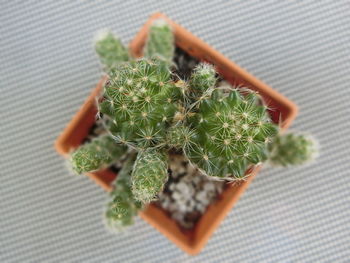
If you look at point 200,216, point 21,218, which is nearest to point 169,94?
point 200,216

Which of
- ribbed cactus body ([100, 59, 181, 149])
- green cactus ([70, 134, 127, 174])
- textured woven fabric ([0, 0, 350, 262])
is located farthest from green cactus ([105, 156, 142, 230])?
textured woven fabric ([0, 0, 350, 262])

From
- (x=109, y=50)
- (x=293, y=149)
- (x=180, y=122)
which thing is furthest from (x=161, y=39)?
(x=293, y=149)

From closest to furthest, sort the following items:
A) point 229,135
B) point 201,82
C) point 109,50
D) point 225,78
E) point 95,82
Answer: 1. point 229,135
2. point 201,82
3. point 109,50
4. point 225,78
5. point 95,82

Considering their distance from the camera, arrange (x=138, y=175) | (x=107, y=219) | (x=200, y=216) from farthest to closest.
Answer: (x=200, y=216) < (x=107, y=219) < (x=138, y=175)

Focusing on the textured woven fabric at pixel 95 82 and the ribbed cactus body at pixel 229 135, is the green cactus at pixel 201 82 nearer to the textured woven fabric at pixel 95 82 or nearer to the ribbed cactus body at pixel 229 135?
the ribbed cactus body at pixel 229 135

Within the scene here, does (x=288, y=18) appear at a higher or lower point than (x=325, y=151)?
higher

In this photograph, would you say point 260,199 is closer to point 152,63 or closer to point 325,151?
point 325,151

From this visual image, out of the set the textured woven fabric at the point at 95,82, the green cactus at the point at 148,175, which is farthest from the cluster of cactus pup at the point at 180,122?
the textured woven fabric at the point at 95,82

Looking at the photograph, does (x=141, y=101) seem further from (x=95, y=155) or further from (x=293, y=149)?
(x=293, y=149)
